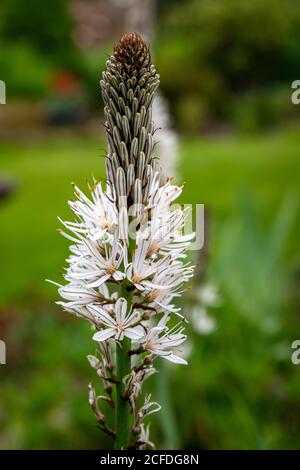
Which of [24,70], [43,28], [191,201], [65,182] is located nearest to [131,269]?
[191,201]

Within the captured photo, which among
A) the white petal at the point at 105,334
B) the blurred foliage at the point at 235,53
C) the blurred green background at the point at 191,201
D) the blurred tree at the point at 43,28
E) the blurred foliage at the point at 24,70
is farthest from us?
the blurred tree at the point at 43,28

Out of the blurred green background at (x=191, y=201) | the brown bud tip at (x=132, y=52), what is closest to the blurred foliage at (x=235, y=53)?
the blurred green background at (x=191, y=201)

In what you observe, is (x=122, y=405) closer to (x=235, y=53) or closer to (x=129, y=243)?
(x=129, y=243)

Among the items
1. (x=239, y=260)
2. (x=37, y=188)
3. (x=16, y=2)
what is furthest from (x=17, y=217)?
(x=16, y=2)

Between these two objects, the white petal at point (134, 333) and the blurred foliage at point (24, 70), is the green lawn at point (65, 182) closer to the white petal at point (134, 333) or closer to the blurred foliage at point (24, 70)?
the white petal at point (134, 333)

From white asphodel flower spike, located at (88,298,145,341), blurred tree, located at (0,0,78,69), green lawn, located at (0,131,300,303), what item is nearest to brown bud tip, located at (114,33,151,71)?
white asphodel flower spike, located at (88,298,145,341)

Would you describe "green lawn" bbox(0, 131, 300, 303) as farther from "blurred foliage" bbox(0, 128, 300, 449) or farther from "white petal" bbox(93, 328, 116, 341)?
"white petal" bbox(93, 328, 116, 341)
